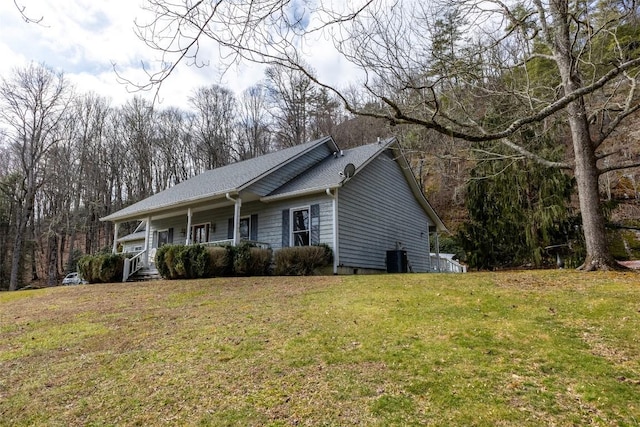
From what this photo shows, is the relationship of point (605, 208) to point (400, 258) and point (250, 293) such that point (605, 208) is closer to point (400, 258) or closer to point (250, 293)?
point (400, 258)

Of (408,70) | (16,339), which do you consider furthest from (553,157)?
(16,339)

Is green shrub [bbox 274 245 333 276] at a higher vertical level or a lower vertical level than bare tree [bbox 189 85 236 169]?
lower

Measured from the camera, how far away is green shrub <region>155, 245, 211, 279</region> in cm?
1278

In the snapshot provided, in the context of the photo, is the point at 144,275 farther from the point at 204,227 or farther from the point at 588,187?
the point at 588,187

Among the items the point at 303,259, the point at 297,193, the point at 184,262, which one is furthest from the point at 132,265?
the point at 303,259

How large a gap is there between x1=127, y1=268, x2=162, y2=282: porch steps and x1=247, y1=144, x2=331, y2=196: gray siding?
5.58 meters

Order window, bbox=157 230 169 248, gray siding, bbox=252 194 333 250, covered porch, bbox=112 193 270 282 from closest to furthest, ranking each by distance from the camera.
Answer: gray siding, bbox=252 194 333 250 → covered porch, bbox=112 193 270 282 → window, bbox=157 230 169 248

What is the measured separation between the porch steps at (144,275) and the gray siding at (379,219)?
7.91 meters

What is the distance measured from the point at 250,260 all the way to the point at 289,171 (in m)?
4.35

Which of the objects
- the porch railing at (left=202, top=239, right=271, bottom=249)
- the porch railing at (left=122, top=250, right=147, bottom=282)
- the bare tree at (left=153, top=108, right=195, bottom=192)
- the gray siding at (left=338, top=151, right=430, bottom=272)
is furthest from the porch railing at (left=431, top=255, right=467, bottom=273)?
the bare tree at (left=153, top=108, right=195, bottom=192)

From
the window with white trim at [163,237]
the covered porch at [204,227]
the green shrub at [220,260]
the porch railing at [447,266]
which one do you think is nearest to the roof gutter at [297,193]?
the covered porch at [204,227]

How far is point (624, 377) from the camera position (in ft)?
11.9

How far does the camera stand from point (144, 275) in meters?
16.2

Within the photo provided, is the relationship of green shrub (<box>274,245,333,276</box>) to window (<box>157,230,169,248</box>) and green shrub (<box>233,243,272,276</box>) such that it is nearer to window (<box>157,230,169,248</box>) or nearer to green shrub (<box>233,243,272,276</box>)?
green shrub (<box>233,243,272,276</box>)
